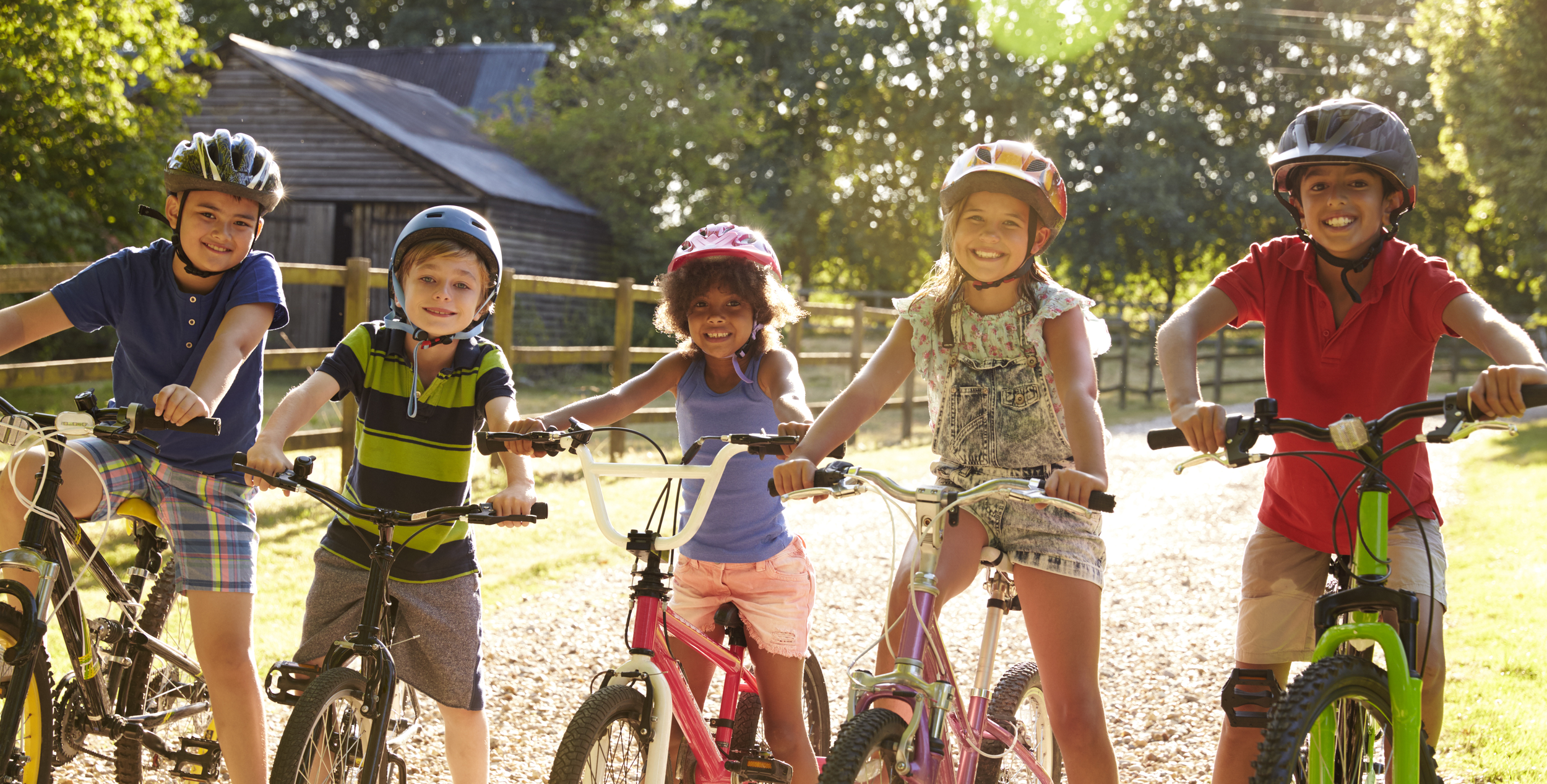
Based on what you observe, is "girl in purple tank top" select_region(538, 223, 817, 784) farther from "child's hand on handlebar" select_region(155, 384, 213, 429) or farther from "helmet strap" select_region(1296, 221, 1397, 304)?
"helmet strap" select_region(1296, 221, 1397, 304)

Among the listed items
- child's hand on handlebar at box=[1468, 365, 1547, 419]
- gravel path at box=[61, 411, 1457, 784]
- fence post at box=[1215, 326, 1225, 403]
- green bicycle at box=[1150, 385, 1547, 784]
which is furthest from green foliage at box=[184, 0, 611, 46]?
child's hand on handlebar at box=[1468, 365, 1547, 419]

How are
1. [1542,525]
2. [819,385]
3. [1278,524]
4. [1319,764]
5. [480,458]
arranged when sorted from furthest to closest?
[819,385]
[480,458]
[1542,525]
[1278,524]
[1319,764]

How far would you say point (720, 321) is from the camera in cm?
347

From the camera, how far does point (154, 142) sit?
16.4 metres

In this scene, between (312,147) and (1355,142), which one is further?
(312,147)

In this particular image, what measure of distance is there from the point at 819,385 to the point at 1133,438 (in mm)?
7996

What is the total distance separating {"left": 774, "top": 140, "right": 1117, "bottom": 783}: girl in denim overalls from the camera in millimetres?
2881

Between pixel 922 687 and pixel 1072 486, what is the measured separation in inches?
20.3

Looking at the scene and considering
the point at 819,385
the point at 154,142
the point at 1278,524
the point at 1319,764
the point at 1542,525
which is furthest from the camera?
the point at 819,385

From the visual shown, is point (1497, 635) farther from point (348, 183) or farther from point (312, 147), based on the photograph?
point (312, 147)

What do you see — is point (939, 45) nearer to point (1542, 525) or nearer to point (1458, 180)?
point (1458, 180)

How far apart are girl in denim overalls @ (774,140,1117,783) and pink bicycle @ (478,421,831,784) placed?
333mm

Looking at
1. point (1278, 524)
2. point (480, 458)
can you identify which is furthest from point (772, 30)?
point (1278, 524)

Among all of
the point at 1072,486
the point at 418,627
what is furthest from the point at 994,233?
the point at 418,627
